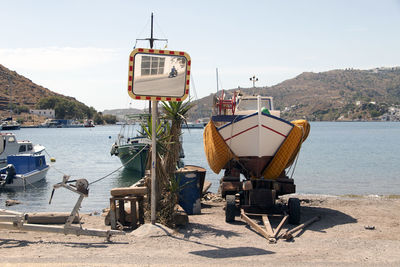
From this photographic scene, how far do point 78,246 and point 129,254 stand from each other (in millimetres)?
1286

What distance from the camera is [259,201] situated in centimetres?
1297

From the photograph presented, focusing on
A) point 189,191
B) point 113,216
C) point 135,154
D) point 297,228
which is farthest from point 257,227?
point 135,154

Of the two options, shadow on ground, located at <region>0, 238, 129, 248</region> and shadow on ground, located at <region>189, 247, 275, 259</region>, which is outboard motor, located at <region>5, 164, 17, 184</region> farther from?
shadow on ground, located at <region>189, 247, 275, 259</region>

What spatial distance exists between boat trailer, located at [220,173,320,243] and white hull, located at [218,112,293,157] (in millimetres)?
937

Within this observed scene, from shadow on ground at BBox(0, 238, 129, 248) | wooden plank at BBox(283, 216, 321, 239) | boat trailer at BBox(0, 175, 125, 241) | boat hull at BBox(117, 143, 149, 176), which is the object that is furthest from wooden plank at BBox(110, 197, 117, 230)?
boat hull at BBox(117, 143, 149, 176)

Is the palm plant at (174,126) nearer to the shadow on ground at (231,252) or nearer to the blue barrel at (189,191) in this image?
the blue barrel at (189,191)

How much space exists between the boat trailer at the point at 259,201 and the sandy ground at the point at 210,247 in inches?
11.5

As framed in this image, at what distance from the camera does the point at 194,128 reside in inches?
Result: 7603

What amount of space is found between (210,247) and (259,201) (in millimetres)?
4036

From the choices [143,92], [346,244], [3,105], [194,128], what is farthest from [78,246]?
[3,105]

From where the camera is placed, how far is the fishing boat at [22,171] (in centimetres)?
2553

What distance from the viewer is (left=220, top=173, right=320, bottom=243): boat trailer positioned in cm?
1232

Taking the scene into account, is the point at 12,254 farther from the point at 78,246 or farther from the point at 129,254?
the point at 129,254

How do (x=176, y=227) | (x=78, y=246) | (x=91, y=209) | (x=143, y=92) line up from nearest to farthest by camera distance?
(x=78, y=246) < (x=143, y=92) < (x=176, y=227) < (x=91, y=209)
